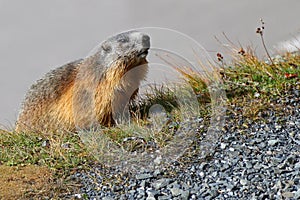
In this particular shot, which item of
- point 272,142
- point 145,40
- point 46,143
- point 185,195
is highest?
point 145,40

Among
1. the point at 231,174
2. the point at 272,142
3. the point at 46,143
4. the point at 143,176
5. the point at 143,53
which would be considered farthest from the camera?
the point at 46,143

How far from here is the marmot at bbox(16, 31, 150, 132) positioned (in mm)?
6941

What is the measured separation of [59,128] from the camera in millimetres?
7430

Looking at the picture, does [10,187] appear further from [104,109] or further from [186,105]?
[186,105]

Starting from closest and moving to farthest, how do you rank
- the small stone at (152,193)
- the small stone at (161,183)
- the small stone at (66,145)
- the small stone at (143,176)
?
1. the small stone at (152,193)
2. the small stone at (161,183)
3. the small stone at (143,176)
4. the small stone at (66,145)

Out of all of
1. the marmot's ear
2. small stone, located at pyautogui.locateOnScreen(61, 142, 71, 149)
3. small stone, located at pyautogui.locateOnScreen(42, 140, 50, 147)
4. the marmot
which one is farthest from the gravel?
the marmot's ear

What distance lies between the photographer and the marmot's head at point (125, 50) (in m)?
6.75

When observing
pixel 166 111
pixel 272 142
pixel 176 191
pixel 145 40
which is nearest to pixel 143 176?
pixel 176 191

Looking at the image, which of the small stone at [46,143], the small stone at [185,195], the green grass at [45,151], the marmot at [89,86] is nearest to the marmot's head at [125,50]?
the marmot at [89,86]

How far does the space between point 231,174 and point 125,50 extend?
2295 mm

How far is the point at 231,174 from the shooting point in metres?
5.38

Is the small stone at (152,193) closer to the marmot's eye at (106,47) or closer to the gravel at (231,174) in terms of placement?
the gravel at (231,174)

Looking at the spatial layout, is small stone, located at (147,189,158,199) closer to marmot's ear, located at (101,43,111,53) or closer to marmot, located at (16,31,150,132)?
marmot, located at (16,31,150,132)

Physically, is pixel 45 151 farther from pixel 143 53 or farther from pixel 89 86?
pixel 143 53
